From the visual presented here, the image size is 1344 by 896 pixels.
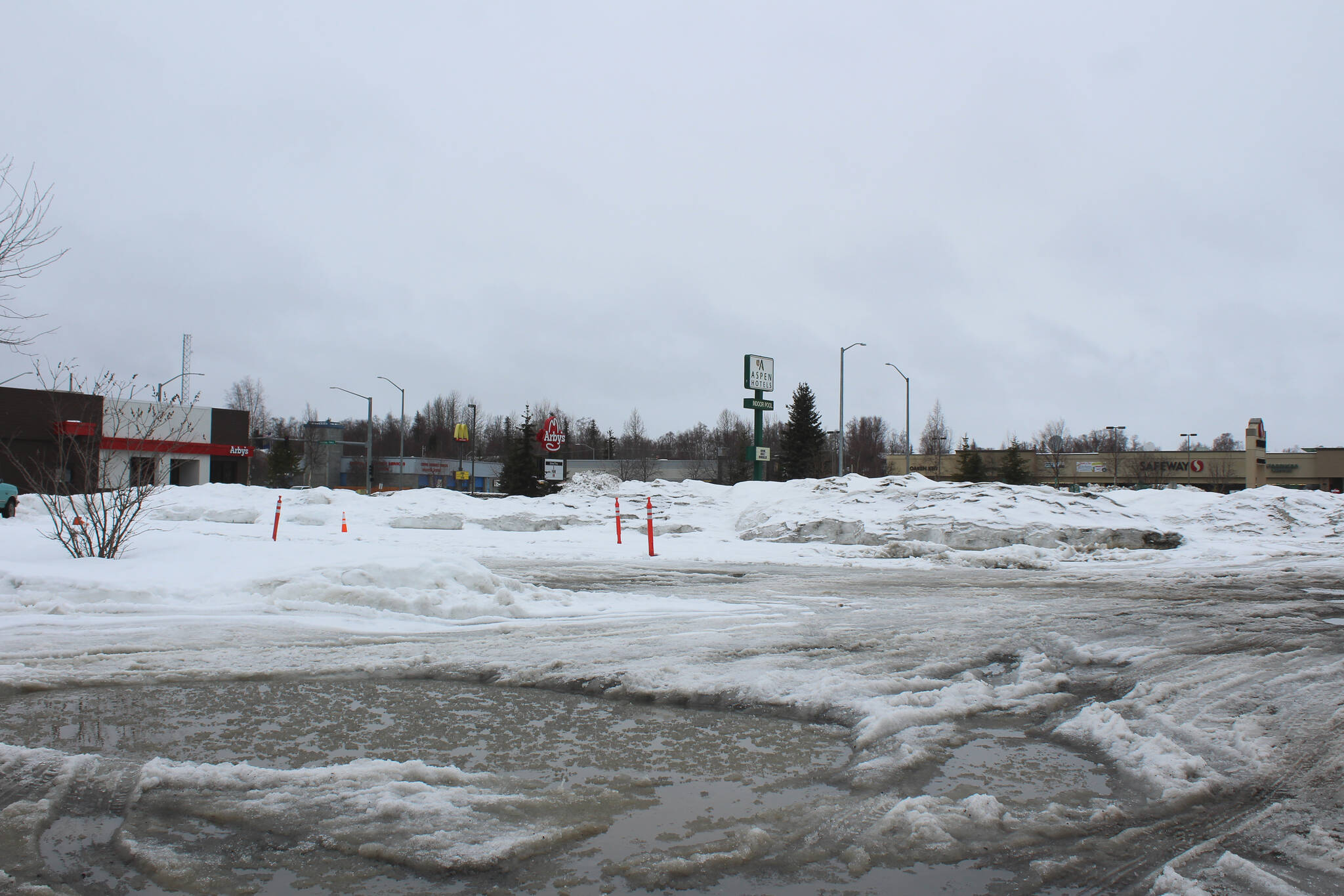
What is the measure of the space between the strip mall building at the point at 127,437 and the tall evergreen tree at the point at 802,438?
36576mm

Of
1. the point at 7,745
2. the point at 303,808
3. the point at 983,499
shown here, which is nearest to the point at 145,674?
the point at 7,745

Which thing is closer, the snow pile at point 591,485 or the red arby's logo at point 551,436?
the snow pile at point 591,485

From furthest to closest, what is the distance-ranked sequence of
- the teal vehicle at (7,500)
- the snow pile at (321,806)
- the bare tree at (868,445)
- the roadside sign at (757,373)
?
the bare tree at (868,445), the roadside sign at (757,373), the teal vehicle at (7,500), the snow pile at (321,806)

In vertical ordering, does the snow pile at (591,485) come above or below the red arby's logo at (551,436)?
below

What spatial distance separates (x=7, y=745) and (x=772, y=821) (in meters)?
4.12

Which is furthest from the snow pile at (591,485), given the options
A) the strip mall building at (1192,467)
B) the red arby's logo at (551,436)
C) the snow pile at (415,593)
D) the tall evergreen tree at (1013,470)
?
the strip mall building at (1192,467)

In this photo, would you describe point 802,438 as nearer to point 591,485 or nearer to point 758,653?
point 591,485

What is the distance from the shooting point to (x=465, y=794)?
3.92 m

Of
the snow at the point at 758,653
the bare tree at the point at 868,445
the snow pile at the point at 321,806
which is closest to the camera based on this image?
the snow pile at the point at 321,806

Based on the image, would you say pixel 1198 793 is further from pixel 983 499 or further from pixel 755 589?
pixel 983 499

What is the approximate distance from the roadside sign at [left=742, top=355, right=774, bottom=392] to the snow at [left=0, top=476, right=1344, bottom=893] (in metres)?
26.0

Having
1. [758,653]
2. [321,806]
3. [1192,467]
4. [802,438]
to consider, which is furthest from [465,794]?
[1192,467]

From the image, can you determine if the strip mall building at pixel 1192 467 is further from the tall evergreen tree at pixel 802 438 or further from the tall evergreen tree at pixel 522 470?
the tall evergreen tree at pixel 522 470

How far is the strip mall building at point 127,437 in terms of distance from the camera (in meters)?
13.3
